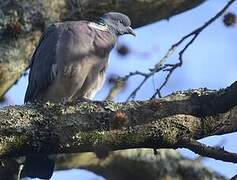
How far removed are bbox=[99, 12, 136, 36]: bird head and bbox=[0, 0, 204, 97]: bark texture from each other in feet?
0.19

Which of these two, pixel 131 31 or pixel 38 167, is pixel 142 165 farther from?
pixel 38 167

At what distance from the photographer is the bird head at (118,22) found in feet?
15.1

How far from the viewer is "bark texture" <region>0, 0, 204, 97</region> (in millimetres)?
4004

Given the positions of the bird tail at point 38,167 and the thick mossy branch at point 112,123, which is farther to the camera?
the bird tail at point 38,167

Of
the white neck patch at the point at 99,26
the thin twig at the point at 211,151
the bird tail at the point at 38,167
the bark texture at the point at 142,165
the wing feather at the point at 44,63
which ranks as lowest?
the bark texture at the point at 142,165

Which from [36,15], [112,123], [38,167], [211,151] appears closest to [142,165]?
[36,15]

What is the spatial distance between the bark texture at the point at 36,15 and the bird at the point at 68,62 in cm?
11

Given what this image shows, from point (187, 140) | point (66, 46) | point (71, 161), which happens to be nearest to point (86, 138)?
point (187, 140)

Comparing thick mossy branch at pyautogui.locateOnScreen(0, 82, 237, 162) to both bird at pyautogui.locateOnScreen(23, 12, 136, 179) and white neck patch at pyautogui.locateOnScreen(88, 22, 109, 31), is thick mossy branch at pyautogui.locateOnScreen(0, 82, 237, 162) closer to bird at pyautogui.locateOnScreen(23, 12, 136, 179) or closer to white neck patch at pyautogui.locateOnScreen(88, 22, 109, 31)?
bird at pyautogui.locateOnScreen(23, 12, 136, 179)

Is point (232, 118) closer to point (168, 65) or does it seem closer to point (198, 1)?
point (168, 65)

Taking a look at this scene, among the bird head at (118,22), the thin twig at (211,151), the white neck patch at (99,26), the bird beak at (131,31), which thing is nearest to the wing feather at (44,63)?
the white neck patch at (99,26)

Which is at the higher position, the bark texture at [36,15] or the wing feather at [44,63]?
the bark texture at [36,15]

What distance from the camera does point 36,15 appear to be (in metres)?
4.22

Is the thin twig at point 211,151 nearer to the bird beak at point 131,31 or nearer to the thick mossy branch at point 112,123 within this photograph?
the thick mossy branch at point 112,123
